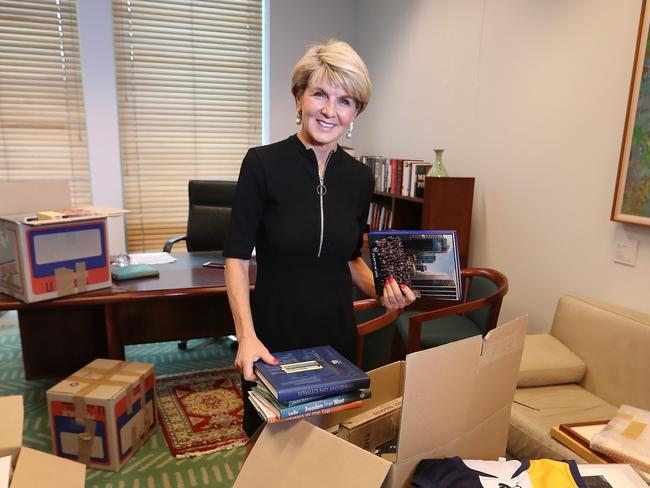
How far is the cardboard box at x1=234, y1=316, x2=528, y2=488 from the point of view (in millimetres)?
794

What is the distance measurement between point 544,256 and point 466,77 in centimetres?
127

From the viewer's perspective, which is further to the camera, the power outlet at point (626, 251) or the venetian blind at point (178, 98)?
the venetian blind at point (178, 98)

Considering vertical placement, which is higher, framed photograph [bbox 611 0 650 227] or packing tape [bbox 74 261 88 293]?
framed photograph [bbox 611 0 650 227]

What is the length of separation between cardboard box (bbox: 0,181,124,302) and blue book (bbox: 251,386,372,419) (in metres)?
1.47

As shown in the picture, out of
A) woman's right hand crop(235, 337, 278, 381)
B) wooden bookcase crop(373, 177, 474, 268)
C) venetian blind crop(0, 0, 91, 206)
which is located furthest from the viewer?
venetian blind crop(0, 0, 91, 206)

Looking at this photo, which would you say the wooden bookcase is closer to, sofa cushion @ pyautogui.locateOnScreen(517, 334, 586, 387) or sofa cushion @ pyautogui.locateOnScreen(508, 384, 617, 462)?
sofa cushion @ pyautogui.locateOnScreen(517, 334, 586, 387)

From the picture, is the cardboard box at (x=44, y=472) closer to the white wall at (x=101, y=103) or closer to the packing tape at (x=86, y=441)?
the packing tape at (x=86, y=441)

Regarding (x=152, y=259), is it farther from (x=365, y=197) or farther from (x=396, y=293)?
(x=396, y=293)

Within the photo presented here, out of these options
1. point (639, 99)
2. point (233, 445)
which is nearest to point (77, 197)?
point (233, 445)

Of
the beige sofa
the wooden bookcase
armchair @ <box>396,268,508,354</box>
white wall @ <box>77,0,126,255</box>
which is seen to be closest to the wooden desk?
armchair @ <box>396,268,508,354</box>

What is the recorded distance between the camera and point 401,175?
329 centimetres

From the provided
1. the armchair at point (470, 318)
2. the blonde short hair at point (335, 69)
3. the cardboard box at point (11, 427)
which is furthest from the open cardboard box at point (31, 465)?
the armchair at point (470, 318)

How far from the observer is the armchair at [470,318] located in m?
2.20

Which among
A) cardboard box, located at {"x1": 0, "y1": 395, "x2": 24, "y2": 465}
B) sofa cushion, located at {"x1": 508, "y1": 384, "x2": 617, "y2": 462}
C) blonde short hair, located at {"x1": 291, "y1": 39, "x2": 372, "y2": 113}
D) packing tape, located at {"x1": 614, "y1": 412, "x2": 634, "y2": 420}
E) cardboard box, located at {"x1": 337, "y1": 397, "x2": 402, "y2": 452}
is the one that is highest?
blonde short hair, located at {"x1": 291, "y1": 39, "x2": 372, "y2": 113}
